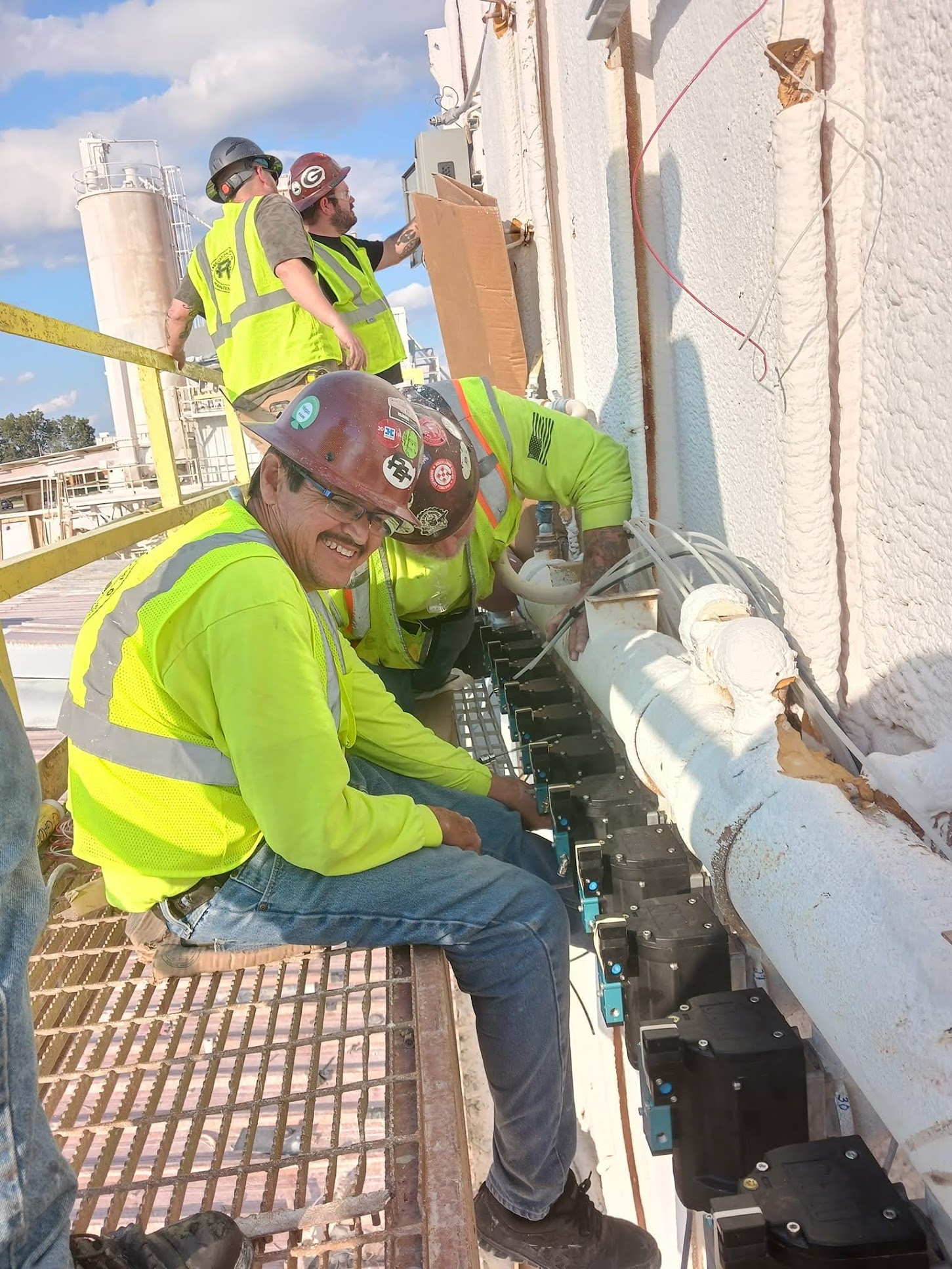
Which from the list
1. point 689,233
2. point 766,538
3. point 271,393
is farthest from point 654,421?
point 271,393

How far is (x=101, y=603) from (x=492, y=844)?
1.37m

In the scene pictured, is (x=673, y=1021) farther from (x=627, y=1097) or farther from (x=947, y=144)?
(x=947, y=144)

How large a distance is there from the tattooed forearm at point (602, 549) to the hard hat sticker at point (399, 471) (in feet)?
4.40

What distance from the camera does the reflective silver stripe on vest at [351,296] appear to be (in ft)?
13.1

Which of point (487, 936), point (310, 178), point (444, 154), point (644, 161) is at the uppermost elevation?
point (444, 154)

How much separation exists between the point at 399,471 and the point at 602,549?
4.60ft

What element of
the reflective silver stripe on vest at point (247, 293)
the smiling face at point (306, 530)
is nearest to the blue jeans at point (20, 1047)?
the smiling face at point (306, 530)

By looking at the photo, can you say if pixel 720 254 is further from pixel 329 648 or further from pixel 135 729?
pixel 135 729

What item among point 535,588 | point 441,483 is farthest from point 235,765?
point 535,588

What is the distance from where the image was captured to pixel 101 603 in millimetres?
2006

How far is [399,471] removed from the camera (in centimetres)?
211

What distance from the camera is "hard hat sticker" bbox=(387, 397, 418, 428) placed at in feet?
7.10

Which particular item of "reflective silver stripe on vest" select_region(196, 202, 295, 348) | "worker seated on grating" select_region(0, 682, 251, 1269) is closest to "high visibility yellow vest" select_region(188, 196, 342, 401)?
"reflective silver stripe on vest" select_region(196, 202, 295, 348)

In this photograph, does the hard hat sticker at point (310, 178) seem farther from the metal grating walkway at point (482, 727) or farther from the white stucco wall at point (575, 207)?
the metal grating walkway at point (482, 727)
